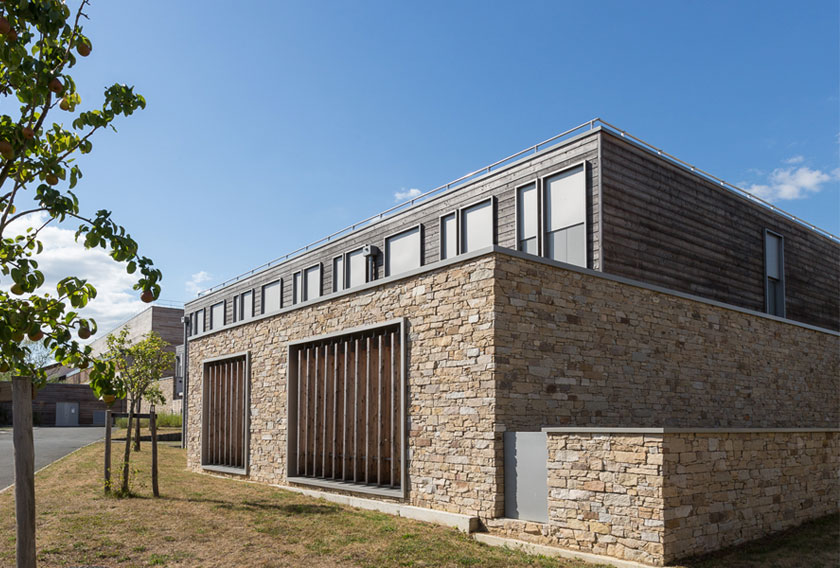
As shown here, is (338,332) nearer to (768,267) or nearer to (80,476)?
(80,476)

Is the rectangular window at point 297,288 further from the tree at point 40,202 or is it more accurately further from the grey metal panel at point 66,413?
the grey metal panel at point 66,413

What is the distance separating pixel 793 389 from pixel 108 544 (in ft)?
47.7

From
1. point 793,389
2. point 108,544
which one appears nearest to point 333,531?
point 108,544

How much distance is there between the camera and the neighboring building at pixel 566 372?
8.82 metres

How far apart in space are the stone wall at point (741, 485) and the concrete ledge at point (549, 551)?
A: 0.55m

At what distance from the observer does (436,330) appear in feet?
36.8

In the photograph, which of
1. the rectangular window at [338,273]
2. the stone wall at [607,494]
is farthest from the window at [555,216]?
the rectangular window at [338,273]

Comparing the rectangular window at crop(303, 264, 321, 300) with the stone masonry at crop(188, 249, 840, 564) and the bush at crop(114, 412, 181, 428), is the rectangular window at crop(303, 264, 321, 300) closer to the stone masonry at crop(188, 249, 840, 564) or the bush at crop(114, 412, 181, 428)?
the stone masonry at crop(188, 249, 840, 564)

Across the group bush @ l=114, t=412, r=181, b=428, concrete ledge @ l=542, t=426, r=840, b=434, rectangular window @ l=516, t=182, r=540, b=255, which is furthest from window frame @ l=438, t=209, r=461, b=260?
bush @ l=114, t=412, r=181, b=428

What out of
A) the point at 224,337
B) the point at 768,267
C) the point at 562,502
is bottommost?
the point at 562,502

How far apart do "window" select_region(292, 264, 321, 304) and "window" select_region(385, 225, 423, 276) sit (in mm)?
4795

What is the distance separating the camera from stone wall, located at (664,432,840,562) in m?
8.09

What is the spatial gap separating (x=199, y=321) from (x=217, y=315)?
300 cm

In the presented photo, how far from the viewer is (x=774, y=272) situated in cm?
1959
